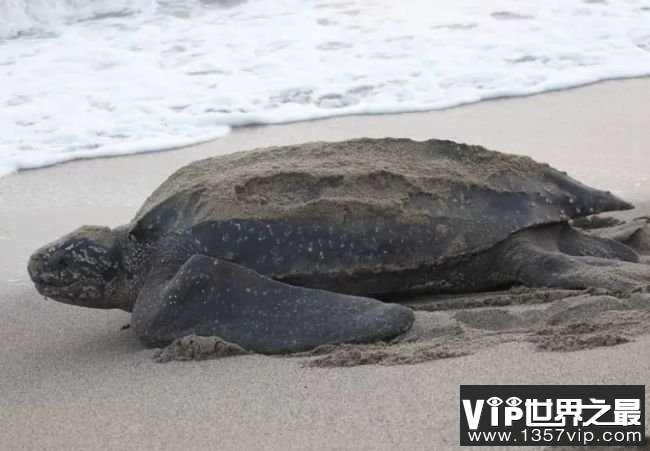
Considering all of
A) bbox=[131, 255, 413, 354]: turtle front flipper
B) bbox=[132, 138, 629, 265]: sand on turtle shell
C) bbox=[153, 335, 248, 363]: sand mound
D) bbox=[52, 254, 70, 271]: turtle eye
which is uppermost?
bbox=[132, 138, 629, 265]: sand on turtle shell

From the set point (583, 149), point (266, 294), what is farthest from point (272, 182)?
point (583, 149)

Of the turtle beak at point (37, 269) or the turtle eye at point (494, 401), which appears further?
the turtle beak at point (37, 269)

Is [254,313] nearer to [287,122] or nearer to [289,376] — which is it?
[289,376]

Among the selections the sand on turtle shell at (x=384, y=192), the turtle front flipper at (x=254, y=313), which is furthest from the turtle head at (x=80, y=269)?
the turtle front flipper at (x=254, y=313)

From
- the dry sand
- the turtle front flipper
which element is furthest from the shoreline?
the turtle front flipper

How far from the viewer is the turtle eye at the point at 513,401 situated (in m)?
2.26

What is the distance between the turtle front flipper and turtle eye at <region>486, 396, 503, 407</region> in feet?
2.03

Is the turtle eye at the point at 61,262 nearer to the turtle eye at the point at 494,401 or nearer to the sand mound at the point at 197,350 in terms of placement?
the sand mound at the point at 197,350

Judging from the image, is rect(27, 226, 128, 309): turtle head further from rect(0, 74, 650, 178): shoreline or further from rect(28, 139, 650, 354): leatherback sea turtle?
rect(0, 74, 650, 178): shoreline

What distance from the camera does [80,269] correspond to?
10.8 ft

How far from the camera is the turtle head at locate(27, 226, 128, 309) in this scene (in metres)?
3.27

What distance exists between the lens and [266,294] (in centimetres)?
301

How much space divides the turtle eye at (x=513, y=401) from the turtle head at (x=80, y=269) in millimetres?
1465

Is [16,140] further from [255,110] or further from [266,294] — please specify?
[266,294]
